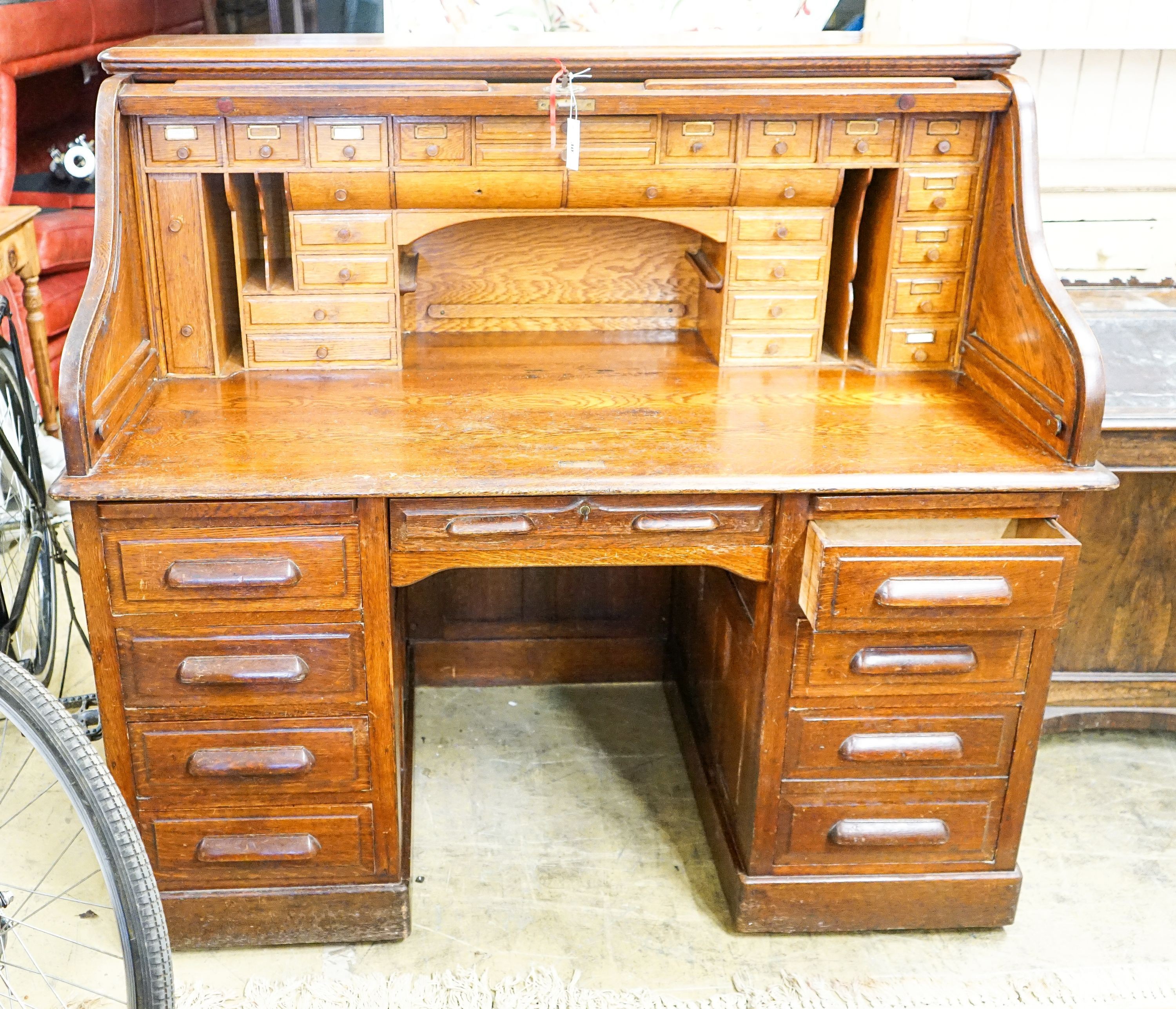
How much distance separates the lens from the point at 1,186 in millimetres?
4332

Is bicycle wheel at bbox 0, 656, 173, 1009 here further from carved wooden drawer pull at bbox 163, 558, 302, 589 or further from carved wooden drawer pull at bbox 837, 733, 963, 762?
carved wooden drawer pull at bbox 837, 733, 963, 762

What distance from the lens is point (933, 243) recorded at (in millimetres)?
2322

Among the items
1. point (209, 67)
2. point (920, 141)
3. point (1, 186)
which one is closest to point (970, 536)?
point (920, 141)

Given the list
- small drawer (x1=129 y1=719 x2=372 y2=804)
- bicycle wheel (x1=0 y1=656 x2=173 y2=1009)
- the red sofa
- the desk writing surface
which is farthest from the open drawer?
the red sofa

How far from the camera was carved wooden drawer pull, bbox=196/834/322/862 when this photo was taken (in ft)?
6.75

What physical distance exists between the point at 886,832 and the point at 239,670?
1194 mm

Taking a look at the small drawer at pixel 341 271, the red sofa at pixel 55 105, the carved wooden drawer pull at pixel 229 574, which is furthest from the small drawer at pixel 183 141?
the red sofa at pixel 55 105

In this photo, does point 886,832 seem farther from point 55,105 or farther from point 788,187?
point 55,105

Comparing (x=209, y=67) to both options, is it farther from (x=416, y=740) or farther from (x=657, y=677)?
(x=657, y=677)

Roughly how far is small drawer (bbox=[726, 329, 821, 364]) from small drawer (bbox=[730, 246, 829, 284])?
11cm

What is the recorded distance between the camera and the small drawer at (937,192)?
2.27 meters

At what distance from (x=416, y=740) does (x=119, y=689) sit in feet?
3.11

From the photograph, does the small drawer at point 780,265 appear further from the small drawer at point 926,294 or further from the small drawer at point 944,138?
the small drawer at point 944,138

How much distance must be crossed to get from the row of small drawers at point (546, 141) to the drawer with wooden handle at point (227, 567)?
2.46 ft
